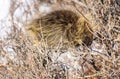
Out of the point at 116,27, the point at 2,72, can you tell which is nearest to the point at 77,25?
the point at 116,27

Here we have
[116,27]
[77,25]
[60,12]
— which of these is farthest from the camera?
[60,12]

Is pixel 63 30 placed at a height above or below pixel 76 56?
above

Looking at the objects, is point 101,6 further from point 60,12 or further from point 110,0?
point 60,12

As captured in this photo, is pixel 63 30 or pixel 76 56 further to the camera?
pixel 63 30

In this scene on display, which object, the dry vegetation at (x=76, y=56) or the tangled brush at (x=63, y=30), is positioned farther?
the tangled brush at (x=63, y=30)

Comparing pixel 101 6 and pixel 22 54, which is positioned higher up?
pixel 101 6
